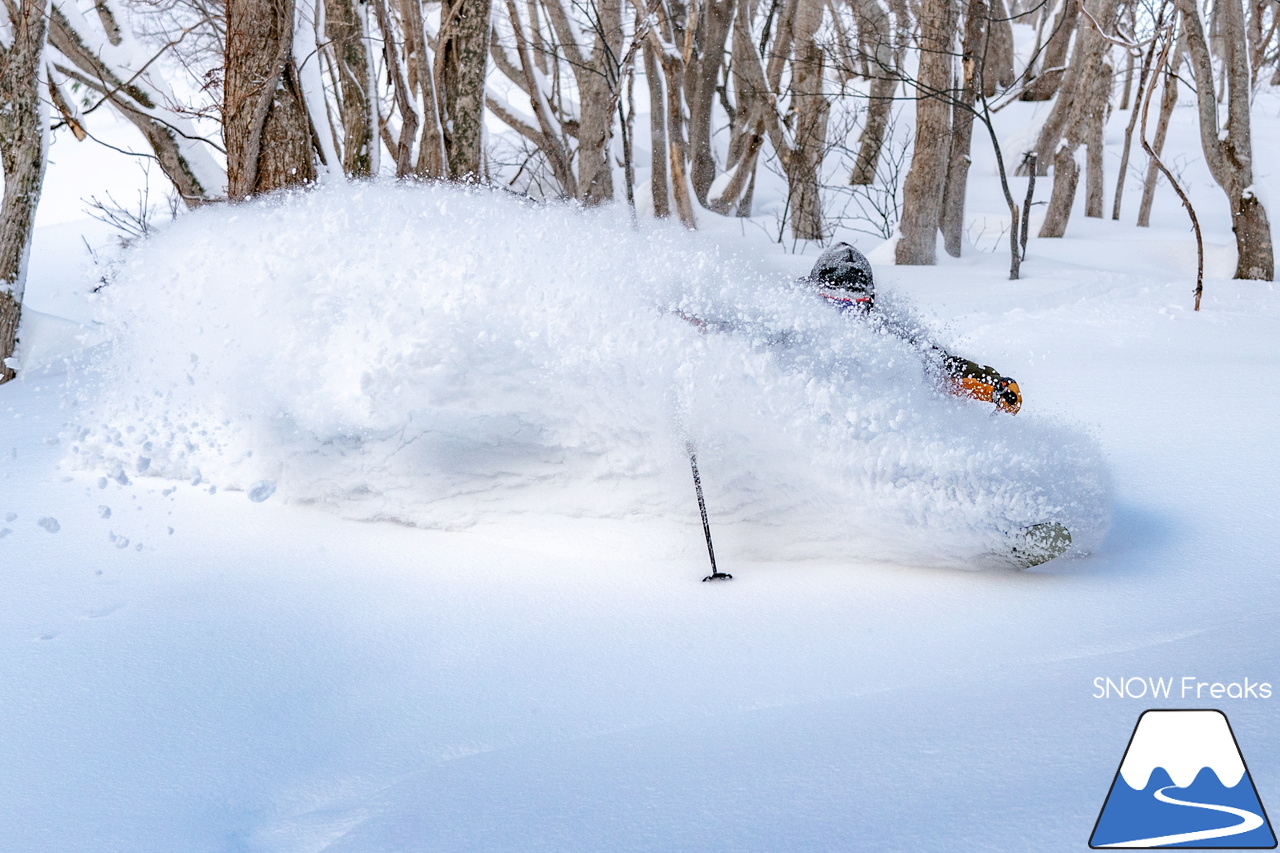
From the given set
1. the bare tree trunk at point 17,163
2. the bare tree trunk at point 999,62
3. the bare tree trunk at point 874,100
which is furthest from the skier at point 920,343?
the bare tree trunk at point 999,62

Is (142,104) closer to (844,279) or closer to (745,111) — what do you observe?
(844,279)

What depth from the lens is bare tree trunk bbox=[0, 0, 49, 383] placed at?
16.6ft

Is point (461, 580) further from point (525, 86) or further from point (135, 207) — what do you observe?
point (135, 207)

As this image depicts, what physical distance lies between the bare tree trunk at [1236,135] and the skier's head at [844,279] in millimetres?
5540

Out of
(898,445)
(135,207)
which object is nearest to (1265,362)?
(898,445)

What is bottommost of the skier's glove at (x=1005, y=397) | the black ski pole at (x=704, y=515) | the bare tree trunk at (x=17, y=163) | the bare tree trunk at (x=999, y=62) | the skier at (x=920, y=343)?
the black ski pole at (x=704, y=515)

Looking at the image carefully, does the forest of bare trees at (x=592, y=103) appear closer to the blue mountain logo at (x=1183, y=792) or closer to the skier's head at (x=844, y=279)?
the skier's head at (x=844, y=279)

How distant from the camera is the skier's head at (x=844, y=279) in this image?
3256 millimetres

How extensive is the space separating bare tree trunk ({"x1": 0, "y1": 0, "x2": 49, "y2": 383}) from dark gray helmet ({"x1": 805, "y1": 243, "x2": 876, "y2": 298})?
13.5ft

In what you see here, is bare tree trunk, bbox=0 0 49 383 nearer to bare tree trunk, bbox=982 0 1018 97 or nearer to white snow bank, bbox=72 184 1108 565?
white snow bank, bbox=72 184 1108 565

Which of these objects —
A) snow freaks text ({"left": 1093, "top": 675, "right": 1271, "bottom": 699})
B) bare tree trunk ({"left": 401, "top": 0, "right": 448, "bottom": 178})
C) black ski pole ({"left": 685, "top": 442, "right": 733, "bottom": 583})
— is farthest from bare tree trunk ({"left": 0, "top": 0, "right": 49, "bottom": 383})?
snow freaks text ({"left": 1093, "top": 675, "right": 1271, "bottom": 699})

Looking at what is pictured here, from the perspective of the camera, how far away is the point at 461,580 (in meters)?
2.67

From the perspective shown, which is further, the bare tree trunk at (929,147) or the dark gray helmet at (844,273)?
the bare tree trunk at (929,147)

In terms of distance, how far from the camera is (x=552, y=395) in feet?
9.46
